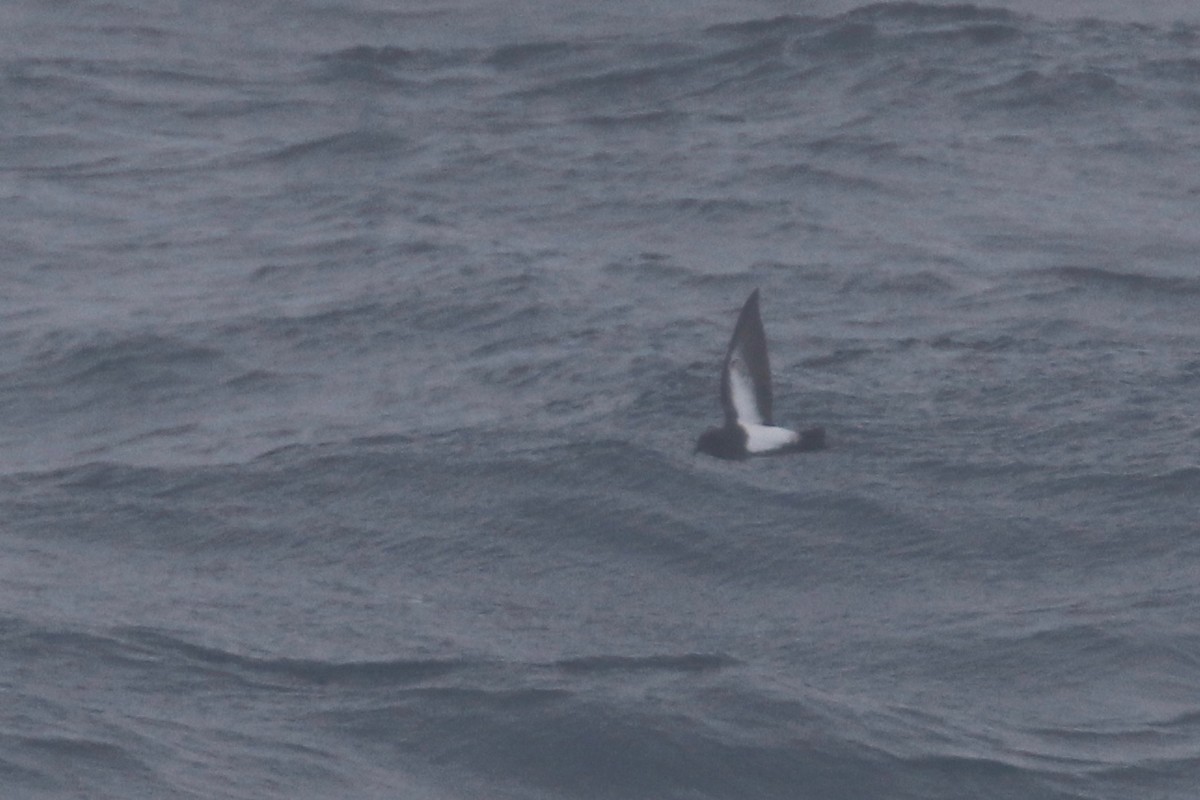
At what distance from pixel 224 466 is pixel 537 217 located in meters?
5.16

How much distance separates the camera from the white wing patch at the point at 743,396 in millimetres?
11664

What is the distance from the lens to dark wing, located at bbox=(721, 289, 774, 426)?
37.1ft

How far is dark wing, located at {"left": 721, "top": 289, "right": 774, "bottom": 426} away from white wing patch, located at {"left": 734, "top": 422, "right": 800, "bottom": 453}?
0.07m

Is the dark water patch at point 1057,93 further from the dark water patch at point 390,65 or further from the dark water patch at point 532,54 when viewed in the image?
the dark water patch at point 390,65

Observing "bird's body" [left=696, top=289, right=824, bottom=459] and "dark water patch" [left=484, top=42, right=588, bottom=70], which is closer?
"bird's body" [left=696, top=289, right=824, bottom=459]

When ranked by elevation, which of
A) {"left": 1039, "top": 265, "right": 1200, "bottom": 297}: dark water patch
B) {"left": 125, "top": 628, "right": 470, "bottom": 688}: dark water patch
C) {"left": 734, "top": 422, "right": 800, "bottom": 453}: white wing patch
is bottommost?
{"left": 125, "top": 628, "right": 470, "bottom": 688}: dark water patch

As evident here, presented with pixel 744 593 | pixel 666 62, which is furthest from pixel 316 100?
pixel 744 593

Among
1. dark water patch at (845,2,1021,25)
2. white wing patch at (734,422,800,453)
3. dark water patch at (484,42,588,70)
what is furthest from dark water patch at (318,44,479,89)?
white wing patch at (734,422,800,453)

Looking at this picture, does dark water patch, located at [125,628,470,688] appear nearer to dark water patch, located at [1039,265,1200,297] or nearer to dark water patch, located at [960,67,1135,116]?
dark water patch, located at [1039,265,1200,297]

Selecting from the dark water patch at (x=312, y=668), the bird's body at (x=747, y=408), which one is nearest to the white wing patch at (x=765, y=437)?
the bird's body at (x=747, y=408)

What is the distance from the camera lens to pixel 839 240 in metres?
17.9

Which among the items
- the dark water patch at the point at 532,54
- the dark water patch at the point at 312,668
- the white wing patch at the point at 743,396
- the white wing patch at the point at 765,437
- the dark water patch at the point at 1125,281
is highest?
the dark water patch at the point at 532,54

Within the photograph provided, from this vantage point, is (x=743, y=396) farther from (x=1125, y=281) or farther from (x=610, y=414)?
(x=1125, y=281)

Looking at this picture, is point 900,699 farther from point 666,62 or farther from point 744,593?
point 666,62
